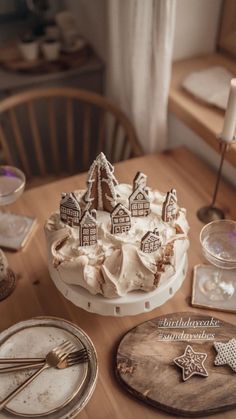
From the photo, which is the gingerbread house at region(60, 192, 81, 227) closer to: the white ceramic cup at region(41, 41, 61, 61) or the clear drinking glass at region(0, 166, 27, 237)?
the clear drinking glass at region(0, 166, 27, 237)

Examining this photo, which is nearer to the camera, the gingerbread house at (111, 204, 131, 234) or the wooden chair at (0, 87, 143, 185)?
the gingerbread house at (111, 204, 131, 234)

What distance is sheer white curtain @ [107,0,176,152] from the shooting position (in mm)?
1279

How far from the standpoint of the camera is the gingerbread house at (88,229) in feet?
2.94

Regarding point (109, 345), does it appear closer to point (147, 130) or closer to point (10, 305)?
point (10, 305)

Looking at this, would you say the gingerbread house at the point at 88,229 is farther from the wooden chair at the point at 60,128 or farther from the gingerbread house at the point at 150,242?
the wooden chair at the point at 60,128

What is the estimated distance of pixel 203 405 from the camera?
0.83m

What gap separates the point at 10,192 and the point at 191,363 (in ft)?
1.99

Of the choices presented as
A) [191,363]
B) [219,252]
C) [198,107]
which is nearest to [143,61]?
[198,107]

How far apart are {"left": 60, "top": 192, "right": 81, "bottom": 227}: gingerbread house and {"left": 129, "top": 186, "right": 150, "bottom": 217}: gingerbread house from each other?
121mm

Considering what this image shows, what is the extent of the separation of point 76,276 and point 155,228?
198mm

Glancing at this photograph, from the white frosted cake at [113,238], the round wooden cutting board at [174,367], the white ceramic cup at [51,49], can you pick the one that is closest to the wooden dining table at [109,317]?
the round wooden cutting board at [174,367]

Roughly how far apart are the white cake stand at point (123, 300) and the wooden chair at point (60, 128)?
2.31 feet

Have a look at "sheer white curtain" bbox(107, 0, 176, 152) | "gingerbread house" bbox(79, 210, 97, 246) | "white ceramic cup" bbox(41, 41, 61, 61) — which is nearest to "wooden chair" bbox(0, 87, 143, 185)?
"sheer white curtain" bbox(107, 0, 176, 152)

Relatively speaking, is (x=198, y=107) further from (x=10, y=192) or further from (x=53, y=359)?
(x=53, y=359)
